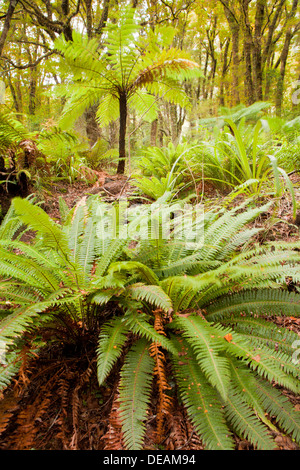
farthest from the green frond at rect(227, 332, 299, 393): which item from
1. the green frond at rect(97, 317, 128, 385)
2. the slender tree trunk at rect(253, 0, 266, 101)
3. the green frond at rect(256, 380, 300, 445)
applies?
the slender tree trunk at rect(253, 0, 266, 101)

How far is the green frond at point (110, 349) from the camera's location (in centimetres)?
85

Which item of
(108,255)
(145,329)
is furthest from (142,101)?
(145,329)

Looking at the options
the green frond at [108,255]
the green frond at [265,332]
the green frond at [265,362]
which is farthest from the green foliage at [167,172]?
the green frond at [265,362]

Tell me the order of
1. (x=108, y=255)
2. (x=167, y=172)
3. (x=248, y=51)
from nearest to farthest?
(x=108, y=255)
(x=167, y=172)
(x=248, y=51)

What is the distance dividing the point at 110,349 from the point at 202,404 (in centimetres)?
38

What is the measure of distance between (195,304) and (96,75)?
3.23 m

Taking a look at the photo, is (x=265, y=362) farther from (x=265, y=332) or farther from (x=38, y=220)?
(x=38, y=220)

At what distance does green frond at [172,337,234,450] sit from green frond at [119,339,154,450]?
0.12 meters

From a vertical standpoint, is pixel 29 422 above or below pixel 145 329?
below

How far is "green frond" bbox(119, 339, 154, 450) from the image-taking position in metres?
0.82

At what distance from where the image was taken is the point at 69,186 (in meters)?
3.71

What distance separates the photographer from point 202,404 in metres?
0.87

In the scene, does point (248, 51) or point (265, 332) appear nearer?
point (265, 332)

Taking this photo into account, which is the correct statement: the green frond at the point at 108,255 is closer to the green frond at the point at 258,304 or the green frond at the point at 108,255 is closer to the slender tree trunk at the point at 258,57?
the green frond at the point at 258,304
